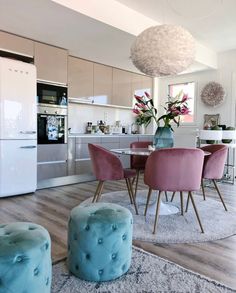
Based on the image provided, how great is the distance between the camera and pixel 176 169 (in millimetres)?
2500

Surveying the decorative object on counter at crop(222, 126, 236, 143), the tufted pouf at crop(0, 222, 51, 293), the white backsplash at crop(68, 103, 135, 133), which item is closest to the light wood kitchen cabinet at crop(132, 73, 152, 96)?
the white backsplash at crop(68, 103, 135, 133)

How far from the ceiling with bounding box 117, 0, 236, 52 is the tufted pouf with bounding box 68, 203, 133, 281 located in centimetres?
302

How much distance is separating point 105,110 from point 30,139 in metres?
2.52

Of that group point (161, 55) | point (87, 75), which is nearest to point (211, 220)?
point (161, 55)

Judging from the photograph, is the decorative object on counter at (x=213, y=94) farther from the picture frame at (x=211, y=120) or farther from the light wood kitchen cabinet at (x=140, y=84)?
the light wood kitchen cabinet at (x=140, y=84)

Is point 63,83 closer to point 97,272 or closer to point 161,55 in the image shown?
point 161,55

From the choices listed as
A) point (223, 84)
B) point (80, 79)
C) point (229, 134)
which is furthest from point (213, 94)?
point (80, 79)

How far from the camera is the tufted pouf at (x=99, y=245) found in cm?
167

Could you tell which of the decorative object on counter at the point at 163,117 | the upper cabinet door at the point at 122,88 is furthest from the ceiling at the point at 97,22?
the decorative object on counter at the point at 163,117

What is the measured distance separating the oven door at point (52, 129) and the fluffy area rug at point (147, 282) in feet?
9.04

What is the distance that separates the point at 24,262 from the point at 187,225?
73.7 inches

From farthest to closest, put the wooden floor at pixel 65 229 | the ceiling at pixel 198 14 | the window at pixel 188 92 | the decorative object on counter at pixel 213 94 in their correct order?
the window at pixel 188 92
the decorative object on counter at pixel 213 94
the ceiling at pixel 198 14
the wooden floor at pixel 65 229

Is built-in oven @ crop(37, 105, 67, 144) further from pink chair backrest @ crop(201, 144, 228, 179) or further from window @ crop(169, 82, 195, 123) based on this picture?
window @ crop(169, 82, 195, 123)

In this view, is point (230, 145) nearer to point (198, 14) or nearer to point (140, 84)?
point (198, 14)
